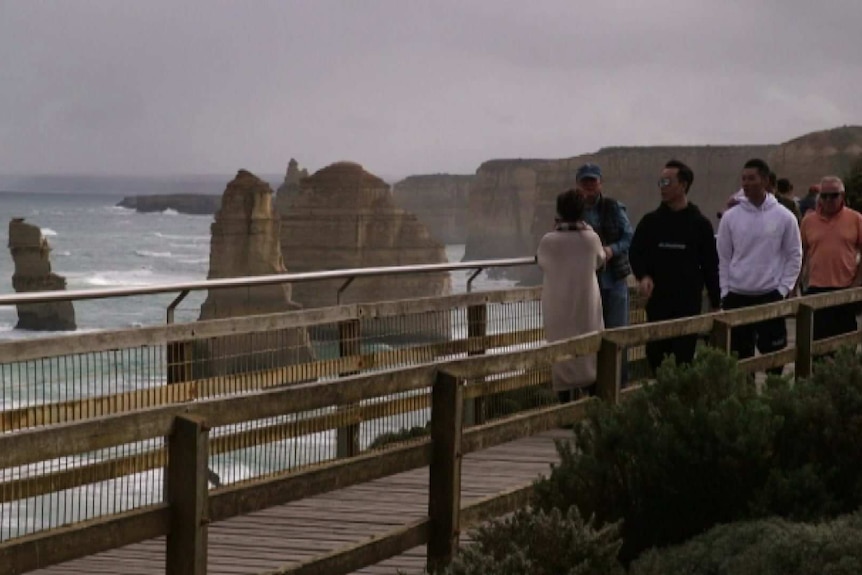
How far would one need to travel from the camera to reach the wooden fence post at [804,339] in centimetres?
1184

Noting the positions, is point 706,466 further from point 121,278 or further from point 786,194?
point 121,278

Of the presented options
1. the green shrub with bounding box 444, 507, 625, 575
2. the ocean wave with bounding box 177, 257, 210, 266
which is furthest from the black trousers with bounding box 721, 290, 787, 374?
the ocean wave with bounding box 177, 257, 210, 266

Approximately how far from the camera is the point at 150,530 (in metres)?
5.42

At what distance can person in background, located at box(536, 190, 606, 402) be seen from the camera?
1066 centimetres

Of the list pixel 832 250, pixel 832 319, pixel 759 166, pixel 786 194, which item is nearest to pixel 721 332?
pixel 759 166

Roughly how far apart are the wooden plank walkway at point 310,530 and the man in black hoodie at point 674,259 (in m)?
2.51

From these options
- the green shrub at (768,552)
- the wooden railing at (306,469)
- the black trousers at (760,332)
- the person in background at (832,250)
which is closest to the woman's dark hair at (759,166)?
the black trousers at (760,332)

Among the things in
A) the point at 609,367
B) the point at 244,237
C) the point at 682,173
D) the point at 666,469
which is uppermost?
the point at 682,173

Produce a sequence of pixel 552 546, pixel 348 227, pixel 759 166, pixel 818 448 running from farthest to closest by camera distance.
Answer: pixel 348 227 < pixel 759 166 < pixel 818 448 < pixel 552 546

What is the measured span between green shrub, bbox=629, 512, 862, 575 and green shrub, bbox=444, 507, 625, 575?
40 centimetres

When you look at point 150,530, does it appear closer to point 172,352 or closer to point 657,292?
point 172,352

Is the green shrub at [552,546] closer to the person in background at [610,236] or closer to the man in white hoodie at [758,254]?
the person in background at [610,236]

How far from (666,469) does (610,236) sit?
15.2 ft

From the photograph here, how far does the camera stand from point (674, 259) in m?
11.2
